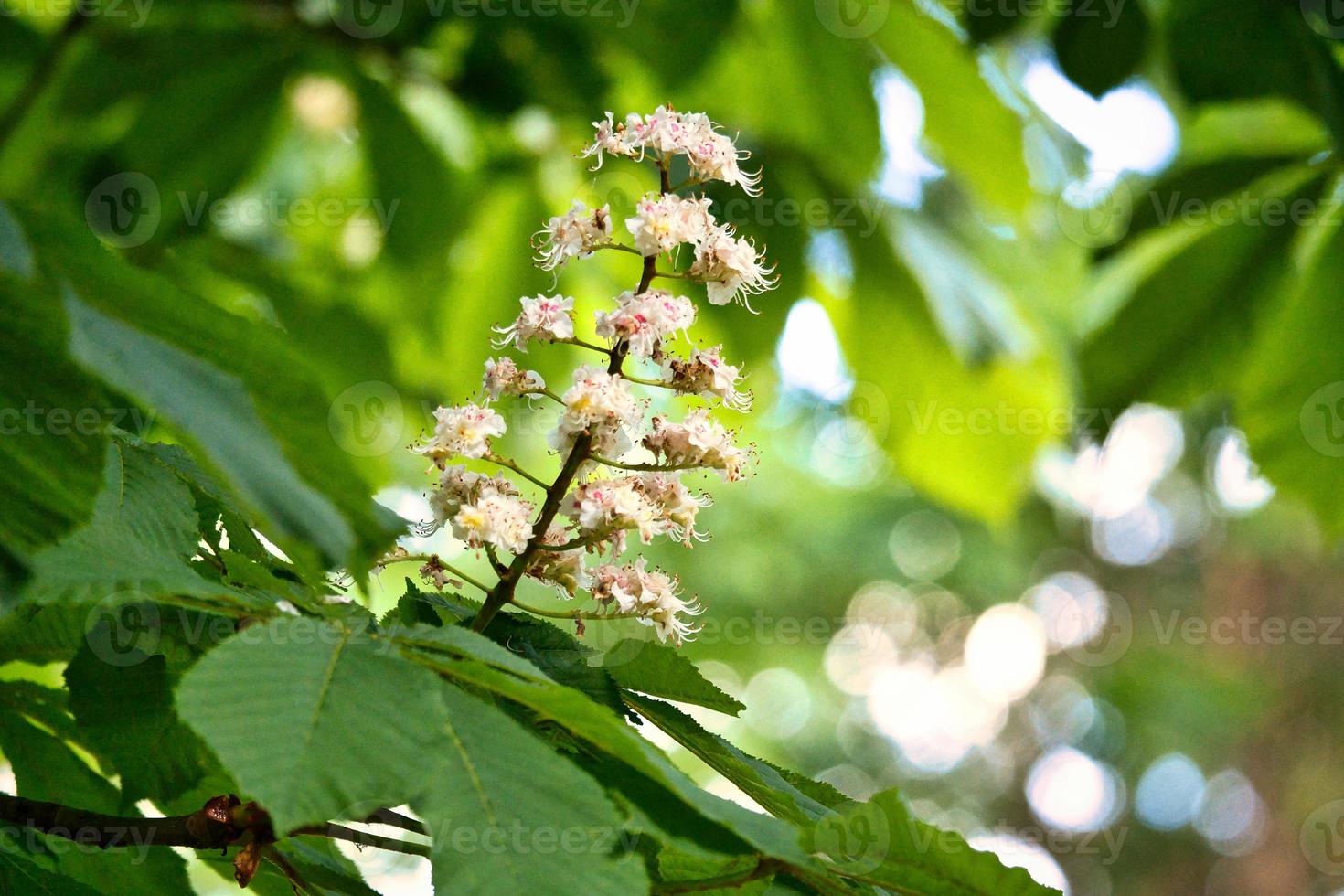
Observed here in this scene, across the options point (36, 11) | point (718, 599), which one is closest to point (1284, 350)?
point (36, 11)

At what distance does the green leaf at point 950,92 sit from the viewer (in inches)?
71.1

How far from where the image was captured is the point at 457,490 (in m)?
0.86

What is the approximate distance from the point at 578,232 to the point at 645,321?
12cm

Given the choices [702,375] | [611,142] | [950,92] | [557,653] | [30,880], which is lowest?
[30,880]

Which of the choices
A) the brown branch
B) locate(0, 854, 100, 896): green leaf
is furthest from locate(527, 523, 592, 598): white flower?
locate(0, 854, 100, 896): green leaf

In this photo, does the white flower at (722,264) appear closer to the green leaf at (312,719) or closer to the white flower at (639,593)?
the white flower at (639,593)

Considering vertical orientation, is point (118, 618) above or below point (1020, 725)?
below

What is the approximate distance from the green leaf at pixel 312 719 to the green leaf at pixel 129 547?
4 cm

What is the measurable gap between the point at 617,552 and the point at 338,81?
1.43 m

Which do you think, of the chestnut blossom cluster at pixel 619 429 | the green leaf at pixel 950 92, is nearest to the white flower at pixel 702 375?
the chestnut blossom cluster at pixel 619 429

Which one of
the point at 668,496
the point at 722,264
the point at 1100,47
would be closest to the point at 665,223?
the point at 722,264

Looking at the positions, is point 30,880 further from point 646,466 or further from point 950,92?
point 950,92

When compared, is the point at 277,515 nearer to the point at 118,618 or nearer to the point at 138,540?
the point at 138,540

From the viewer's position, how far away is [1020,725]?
10.7 meters
